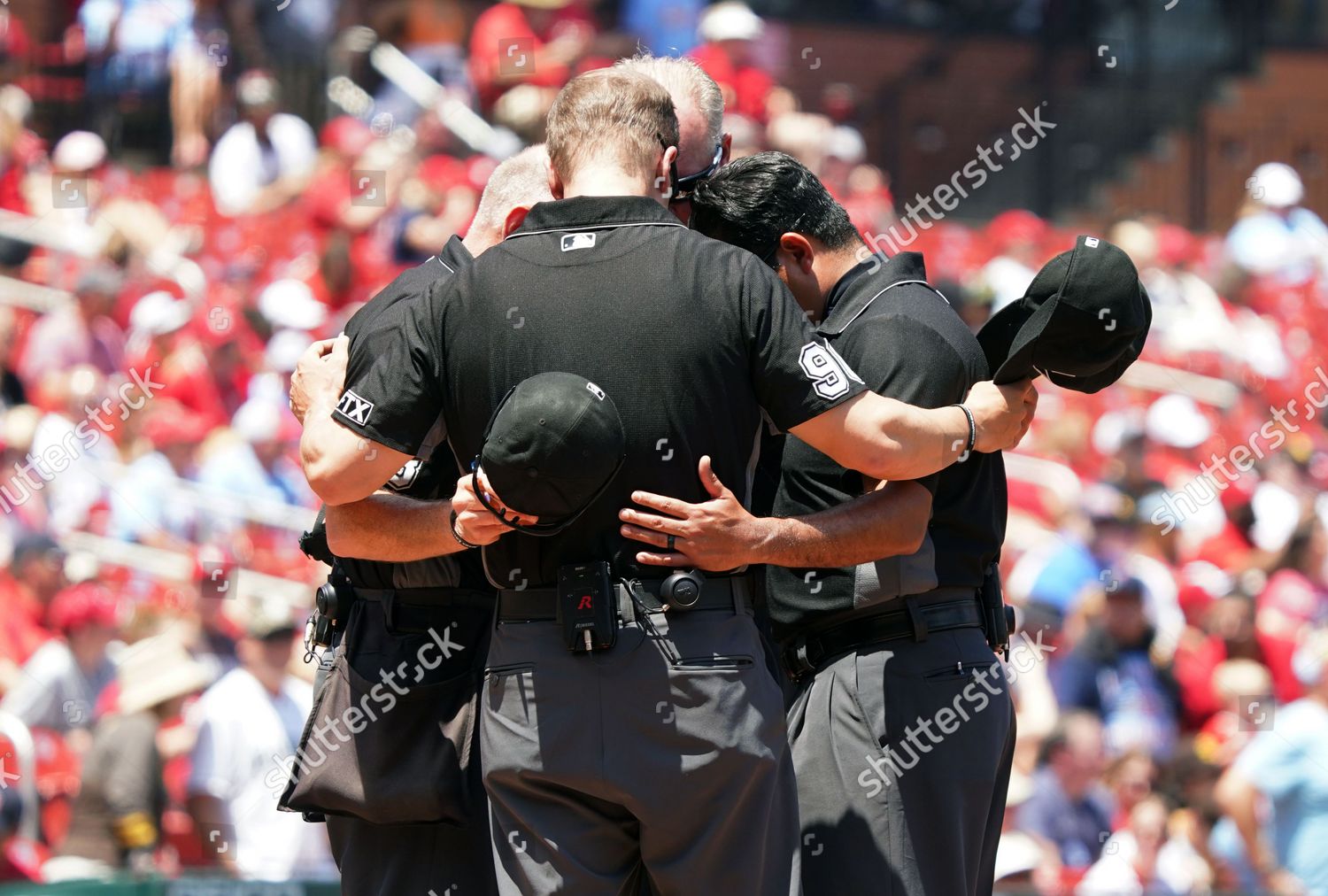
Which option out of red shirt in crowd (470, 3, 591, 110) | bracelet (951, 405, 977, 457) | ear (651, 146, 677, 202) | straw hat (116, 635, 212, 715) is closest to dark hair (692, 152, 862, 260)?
ear (651, 146, 677, 202)

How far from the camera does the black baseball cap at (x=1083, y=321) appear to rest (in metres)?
3.24

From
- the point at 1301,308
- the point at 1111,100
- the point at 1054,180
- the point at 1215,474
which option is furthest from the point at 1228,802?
the point at 1111,100

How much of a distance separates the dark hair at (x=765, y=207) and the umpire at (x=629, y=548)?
1.82 ft

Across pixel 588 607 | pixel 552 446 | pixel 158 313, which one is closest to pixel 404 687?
pixel 588 607

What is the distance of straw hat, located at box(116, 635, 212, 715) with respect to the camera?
639 cm

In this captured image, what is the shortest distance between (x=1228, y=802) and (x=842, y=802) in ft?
13.0

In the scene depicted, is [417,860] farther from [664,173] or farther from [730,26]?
[730,26]

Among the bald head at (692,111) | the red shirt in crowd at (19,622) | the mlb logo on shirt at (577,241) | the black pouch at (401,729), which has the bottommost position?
the red shirt in crowd at (19,622)

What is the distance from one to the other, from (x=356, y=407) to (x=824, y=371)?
78 centimetres

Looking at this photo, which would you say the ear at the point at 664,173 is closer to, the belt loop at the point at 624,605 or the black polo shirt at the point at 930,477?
the black polo shirt at the point at 930,477

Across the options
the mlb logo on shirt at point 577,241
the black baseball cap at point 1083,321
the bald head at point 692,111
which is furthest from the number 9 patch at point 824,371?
the bald head at point 692,111

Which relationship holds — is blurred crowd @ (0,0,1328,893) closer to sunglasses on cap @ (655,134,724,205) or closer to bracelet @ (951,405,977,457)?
sunglasses on cap @ (655,134,724,205)

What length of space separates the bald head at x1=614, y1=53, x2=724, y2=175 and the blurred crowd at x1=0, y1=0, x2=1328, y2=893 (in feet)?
11.1

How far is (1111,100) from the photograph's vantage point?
1616cm
